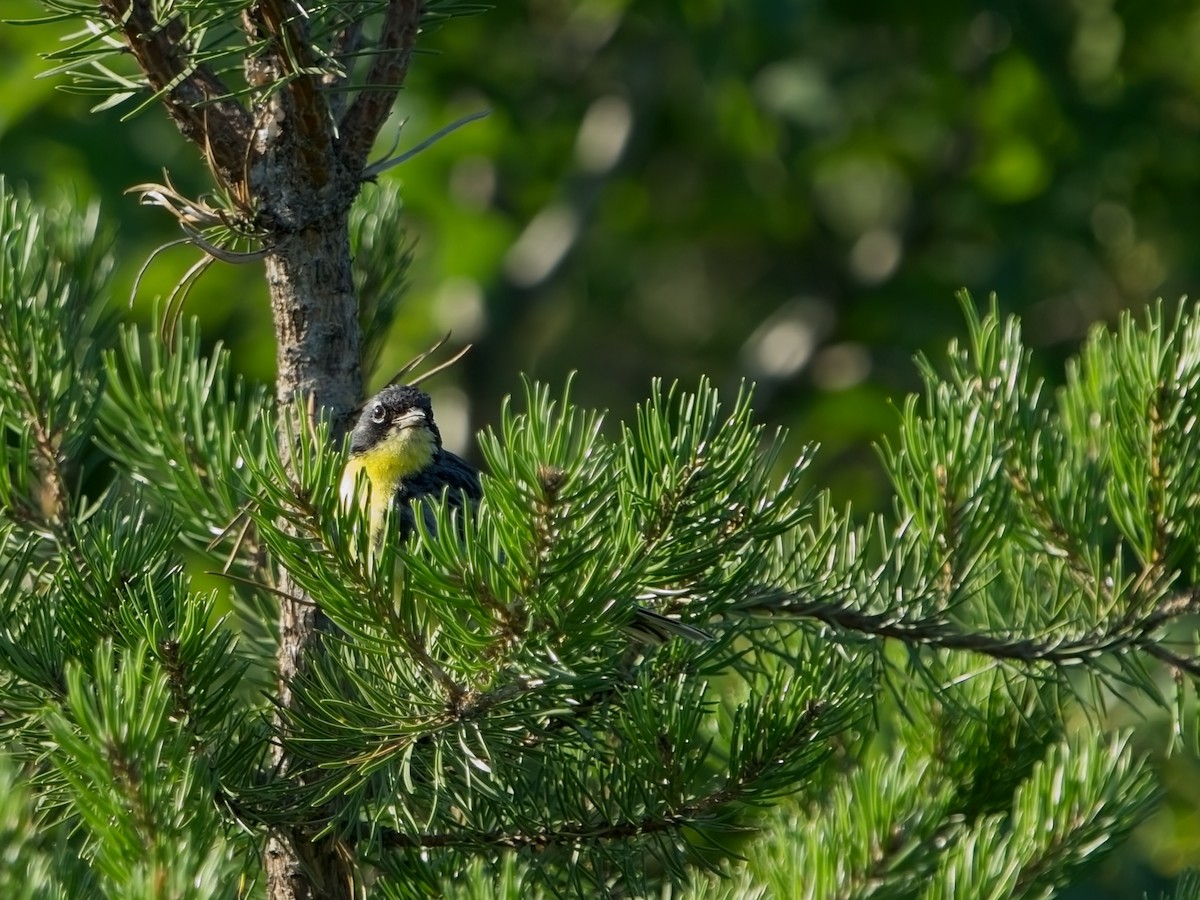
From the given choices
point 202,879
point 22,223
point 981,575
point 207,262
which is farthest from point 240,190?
point 981,575

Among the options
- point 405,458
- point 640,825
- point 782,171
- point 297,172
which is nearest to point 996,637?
point 640,825

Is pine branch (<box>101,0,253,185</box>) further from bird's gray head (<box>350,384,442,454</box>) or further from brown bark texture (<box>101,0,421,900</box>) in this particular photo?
bird's gray head (<box>350,384,442,454</box>)

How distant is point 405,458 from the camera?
319 centimetres

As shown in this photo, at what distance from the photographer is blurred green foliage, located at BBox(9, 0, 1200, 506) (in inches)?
259

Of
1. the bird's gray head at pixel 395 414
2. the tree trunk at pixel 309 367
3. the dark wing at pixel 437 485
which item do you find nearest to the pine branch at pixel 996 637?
the tree trunk at pixel 309 367

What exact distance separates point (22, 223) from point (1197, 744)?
2064 millimetres

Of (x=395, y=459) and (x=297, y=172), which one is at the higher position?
(x=297, y=172)

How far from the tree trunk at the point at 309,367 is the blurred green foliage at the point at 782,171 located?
3.86 meters

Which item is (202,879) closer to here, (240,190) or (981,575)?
(240,190)

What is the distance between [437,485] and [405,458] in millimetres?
120

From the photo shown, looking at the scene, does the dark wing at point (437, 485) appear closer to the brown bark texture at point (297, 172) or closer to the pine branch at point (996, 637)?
the brown bark texture at point (297, 172)

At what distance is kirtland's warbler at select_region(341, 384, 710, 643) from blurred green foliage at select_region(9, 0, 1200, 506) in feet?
9.40

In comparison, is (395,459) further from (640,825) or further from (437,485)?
(640,825)

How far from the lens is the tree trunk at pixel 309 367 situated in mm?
1998
